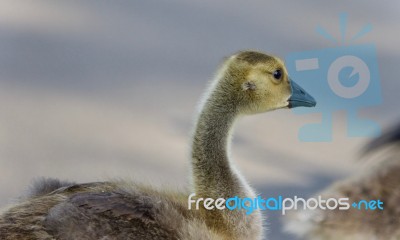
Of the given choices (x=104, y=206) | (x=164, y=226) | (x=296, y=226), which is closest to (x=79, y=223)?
(x=104, y=206)

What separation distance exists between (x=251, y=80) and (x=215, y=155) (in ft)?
0.84

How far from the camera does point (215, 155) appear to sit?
2391 millimetres

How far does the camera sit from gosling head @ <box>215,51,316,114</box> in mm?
2465

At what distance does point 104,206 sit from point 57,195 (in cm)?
22

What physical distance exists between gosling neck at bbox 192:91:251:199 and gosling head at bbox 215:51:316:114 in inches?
1.7

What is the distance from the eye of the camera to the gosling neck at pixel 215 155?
2.38 metres

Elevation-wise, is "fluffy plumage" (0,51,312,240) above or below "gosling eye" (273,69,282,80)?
below

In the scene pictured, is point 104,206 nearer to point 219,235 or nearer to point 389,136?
point 219,235

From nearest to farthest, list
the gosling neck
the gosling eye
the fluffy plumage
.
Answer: the fluffy plumage < the gosling neck < the gosling eye

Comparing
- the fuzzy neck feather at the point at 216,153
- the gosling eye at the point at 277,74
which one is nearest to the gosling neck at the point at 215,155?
the fuzzy neck feather at the point at 216,153

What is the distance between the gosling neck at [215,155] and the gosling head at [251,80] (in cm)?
4

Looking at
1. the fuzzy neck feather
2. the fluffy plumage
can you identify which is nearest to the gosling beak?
the fluffy plumage

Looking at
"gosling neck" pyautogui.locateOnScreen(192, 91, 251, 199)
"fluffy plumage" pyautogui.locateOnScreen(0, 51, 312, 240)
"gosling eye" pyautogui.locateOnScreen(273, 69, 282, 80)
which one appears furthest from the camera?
"gosling eye" pyautogui.locateOnScreen(273, 69, 282, 80)

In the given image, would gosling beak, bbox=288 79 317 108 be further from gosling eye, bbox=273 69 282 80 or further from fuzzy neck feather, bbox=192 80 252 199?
fuzzy neck feather, bbox=192 80 252 199
